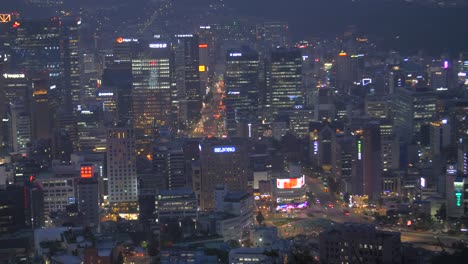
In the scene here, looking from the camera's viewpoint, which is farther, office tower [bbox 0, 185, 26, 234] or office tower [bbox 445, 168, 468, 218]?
office tower [bbox 445, 168, 468, 218]

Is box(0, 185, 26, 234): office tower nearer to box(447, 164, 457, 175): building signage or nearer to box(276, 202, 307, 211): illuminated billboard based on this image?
box(276, 202, 307, 211): illuminated billboard

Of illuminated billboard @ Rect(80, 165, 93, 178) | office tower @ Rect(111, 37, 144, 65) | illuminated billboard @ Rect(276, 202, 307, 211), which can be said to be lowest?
illuminated billboard @ Rect(276, 202, 307, 211)

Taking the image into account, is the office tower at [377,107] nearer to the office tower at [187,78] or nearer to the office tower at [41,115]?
the office tower at [187,78]

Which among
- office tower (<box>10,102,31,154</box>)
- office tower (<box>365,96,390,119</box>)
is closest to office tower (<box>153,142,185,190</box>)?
office tower (<box>10,102,31,154</box>)

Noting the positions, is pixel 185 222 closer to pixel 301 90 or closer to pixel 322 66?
pixel 301 90

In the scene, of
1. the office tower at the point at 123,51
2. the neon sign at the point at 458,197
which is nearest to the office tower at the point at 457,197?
the neon sign at the point at 458,197
